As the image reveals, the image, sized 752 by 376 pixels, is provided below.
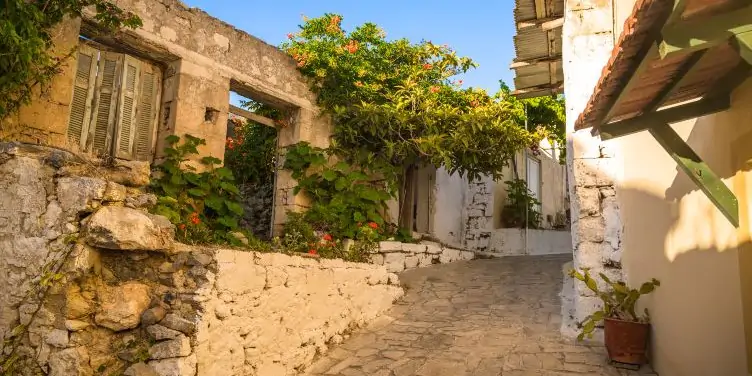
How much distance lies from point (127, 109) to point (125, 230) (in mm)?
3425

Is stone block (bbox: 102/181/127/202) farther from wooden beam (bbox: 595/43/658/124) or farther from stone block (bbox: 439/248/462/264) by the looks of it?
stone block (bbox: 439/248/462/264)

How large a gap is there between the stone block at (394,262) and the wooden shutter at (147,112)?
3945mm

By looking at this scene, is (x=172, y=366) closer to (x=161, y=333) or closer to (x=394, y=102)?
(x=161, y=333)

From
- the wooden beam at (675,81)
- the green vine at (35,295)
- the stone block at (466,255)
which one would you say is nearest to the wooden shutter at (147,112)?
the green vine at (35,295)

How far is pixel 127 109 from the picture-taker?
679cm

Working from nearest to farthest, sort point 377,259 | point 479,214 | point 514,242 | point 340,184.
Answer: point 377,259 → point 340,184 → point 514,242 → point 479,214

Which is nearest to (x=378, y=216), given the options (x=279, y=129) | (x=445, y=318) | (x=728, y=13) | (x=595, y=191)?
(x=279, y=129)

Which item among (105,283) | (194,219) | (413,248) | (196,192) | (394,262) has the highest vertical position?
(196,192)

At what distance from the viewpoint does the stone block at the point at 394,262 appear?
8719 millimetres

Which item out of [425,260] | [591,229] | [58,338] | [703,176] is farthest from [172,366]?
[425,260]

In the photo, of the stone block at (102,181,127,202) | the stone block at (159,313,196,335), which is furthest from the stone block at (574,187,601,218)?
the stone block at (102,181,127,202)

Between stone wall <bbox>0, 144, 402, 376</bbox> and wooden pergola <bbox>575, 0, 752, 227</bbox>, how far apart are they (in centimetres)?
304

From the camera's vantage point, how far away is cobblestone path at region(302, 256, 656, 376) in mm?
4934

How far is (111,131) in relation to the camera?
21.8 feet
